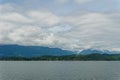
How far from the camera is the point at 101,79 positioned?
93.2 m

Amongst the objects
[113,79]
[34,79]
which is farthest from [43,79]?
[113,79]

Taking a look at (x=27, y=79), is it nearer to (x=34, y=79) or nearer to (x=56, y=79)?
(x=34, y=79)

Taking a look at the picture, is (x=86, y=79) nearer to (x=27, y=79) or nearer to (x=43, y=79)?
(x=43, y=79)

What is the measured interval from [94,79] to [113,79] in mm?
7398

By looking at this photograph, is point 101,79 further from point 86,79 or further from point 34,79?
point 34,79

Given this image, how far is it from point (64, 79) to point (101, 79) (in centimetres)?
1353

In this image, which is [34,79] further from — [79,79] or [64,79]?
[79,79]

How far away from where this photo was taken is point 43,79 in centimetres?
9119

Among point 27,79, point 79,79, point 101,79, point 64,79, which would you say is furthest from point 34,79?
point 101,79

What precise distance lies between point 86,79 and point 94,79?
9.42 ft

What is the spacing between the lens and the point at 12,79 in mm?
90312

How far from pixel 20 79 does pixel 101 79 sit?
1150 inches

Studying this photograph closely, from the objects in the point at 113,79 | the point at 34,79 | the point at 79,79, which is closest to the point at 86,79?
the point at 79,79

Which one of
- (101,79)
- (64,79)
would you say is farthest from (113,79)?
(64,79)
